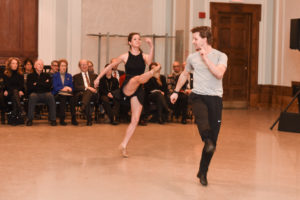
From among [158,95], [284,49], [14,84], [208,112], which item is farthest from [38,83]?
[284,49]

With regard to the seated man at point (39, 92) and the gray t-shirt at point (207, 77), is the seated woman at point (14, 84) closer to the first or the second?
the seated man at point (39, 92)

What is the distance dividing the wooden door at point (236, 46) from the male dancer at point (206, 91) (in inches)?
338

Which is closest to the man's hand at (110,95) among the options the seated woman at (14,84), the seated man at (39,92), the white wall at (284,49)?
the seated man at (39,92)

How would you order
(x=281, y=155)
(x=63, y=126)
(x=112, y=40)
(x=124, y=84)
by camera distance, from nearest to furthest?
(x=124, y=84), (x=281, y=155), (x=63, y=126), (x=112, y=40)

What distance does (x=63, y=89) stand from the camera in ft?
29.4

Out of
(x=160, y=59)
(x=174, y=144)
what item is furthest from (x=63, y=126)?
(x=160, y=59)

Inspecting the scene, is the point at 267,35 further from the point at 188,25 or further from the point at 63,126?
the point at 63,126

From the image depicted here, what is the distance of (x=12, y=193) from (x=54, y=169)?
1009 millimetres

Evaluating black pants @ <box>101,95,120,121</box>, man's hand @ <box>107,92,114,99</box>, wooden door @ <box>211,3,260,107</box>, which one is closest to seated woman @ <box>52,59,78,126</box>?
black pants @ <box>101,95,120,121</box>

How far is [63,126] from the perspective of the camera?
859cm

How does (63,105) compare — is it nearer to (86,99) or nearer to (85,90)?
(86,99)

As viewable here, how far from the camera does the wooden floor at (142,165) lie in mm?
4152

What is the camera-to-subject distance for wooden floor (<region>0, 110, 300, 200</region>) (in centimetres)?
415

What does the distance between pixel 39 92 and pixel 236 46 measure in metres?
6.33
